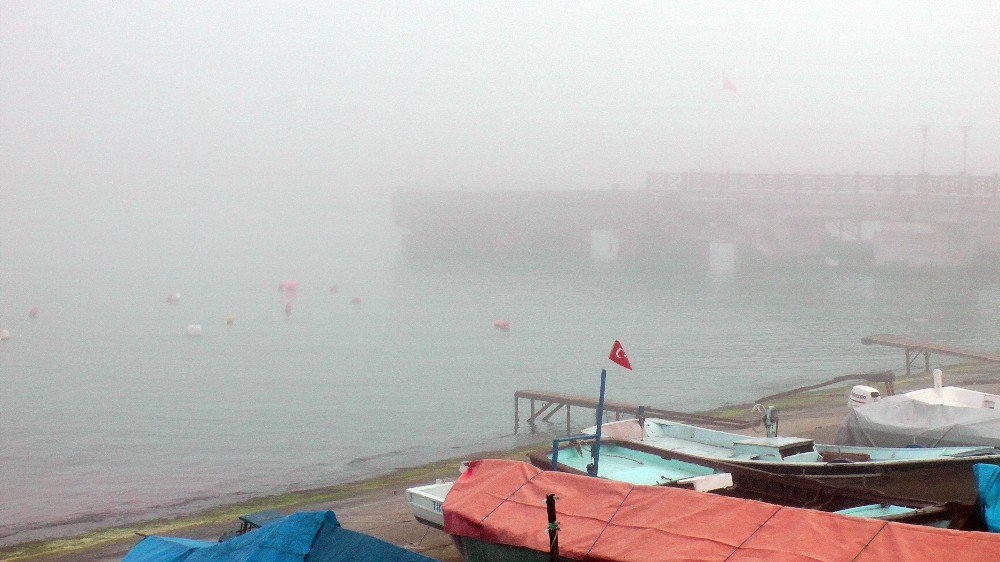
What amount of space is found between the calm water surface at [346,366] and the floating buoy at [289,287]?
1393 millimetres

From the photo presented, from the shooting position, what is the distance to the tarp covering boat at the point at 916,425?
52.6ft

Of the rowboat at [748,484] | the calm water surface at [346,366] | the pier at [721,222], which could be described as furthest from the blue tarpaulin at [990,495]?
the pier at [721,222]

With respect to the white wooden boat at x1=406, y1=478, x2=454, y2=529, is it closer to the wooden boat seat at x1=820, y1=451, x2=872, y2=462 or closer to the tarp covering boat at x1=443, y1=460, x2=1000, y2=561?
the tarp covering boat at x1=443, y1=460, x2=1000, y2=561

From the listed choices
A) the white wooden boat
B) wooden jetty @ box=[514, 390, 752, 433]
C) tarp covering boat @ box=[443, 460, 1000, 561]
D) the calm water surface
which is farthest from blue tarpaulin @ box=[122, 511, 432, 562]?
the calm water surface

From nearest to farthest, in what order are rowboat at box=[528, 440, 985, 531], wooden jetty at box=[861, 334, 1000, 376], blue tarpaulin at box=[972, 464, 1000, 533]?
1. blue tarpaulin at box=[972, 464, 1000, 533]
2. rowboat at box=[528, 440, 985, 531]
3. wooden jetty at box=[861, 334, 1000, 376]

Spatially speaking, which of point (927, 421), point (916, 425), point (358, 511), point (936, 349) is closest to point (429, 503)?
point (358, 511)

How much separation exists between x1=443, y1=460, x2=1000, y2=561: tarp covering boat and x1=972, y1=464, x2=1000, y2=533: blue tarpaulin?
1676 mm

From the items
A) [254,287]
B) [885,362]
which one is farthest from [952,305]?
[254,287]

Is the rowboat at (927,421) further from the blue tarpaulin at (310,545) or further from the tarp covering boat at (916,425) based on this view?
the blue tarpaulin at (310,545)

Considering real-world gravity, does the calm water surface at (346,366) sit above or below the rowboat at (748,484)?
below

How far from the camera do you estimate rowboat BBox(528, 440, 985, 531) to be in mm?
9594

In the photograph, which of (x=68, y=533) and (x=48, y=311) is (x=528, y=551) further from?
(x=48, y=311)

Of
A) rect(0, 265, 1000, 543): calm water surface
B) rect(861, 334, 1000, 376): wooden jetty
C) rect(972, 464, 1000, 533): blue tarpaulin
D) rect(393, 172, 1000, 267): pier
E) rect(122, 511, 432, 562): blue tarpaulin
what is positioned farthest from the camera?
rect(393, 172, 1000, 267): pier

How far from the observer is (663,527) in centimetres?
811
